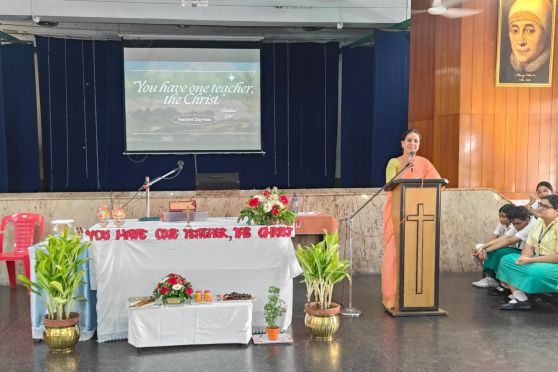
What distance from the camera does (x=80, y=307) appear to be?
450 centimetres

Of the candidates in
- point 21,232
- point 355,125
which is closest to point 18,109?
point 21,232

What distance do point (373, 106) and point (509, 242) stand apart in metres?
4.74

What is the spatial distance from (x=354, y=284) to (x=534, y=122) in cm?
331

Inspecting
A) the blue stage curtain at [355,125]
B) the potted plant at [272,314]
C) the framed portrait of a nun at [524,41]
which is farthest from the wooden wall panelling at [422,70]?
the potted plant at [272,314]

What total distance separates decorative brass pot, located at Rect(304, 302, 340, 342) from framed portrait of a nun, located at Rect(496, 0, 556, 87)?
4.47 metres

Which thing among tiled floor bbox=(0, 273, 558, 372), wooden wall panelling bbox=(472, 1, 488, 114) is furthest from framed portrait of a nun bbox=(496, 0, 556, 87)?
tiled floor bbox=(0, 273, 558, 372)

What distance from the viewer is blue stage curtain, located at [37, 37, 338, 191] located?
1089 centimetres

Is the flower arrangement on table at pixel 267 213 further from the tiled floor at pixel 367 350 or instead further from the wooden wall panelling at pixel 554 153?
the wooden wall panelling at pixel 554 153

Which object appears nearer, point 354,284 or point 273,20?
point 354,284

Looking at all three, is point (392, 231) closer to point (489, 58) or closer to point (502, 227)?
point (502, 227)

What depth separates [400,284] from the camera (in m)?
5.00

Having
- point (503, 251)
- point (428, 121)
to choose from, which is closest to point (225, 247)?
point (503, 251)

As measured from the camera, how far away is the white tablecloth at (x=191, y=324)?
4172 mm

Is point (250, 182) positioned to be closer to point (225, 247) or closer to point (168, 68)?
point (168, 68)
